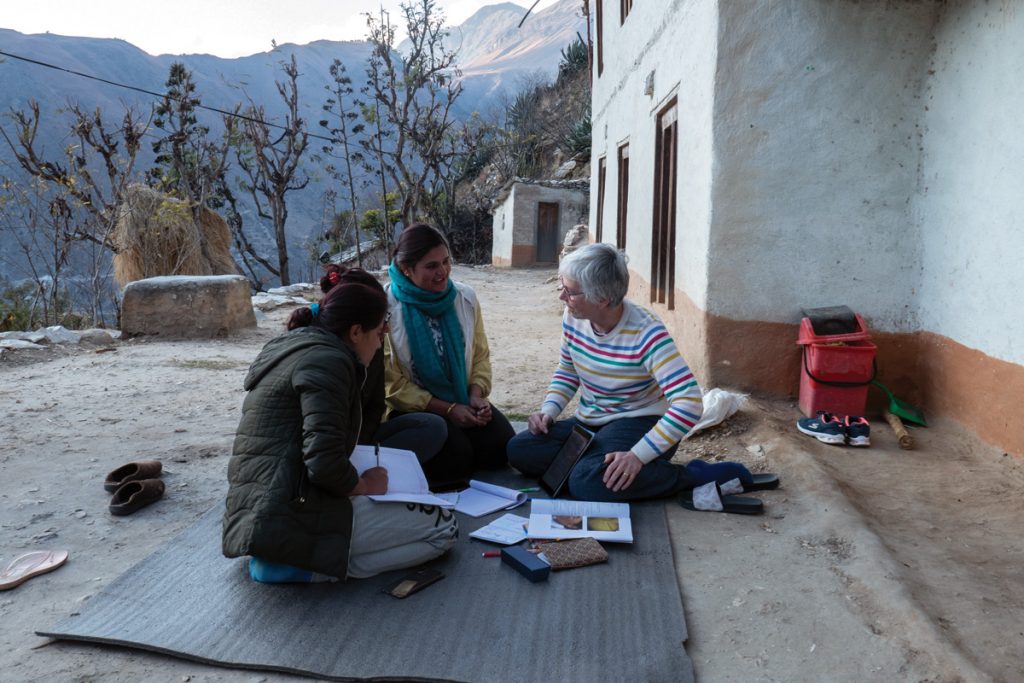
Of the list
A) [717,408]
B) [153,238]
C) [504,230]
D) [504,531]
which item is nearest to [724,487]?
[717,408]

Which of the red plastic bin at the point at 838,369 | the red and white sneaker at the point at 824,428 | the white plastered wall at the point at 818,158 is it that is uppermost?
the white plastered wall at the point at 818,158

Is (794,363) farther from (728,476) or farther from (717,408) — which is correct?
(728,476)

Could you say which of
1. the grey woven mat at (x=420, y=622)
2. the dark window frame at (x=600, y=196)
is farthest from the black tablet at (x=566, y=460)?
the dark window frame at (x=600, y=196)

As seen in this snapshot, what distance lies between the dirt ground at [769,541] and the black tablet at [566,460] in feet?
1.67

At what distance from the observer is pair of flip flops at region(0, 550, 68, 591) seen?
8.57 ft

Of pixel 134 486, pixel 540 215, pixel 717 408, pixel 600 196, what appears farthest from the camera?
pixel 540 215

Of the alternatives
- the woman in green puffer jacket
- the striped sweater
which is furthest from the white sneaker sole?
the woman in green puffer jacket

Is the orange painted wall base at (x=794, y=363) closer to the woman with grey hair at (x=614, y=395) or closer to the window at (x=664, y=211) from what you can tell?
the window at (x=664, y=211)

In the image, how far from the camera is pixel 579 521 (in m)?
2.96

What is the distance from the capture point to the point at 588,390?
11.2 feet

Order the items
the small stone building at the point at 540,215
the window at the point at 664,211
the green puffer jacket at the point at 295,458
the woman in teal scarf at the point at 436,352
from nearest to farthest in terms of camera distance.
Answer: the green puffer jacket at the point at 295,458, the woman in teal scarf at the point at 436,352, the window at the point at 664,211, the small stone building at the point at 540,215

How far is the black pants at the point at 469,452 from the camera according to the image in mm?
3477

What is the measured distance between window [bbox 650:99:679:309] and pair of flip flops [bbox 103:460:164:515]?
3897 mm

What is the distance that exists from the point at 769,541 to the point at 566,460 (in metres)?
0.91
